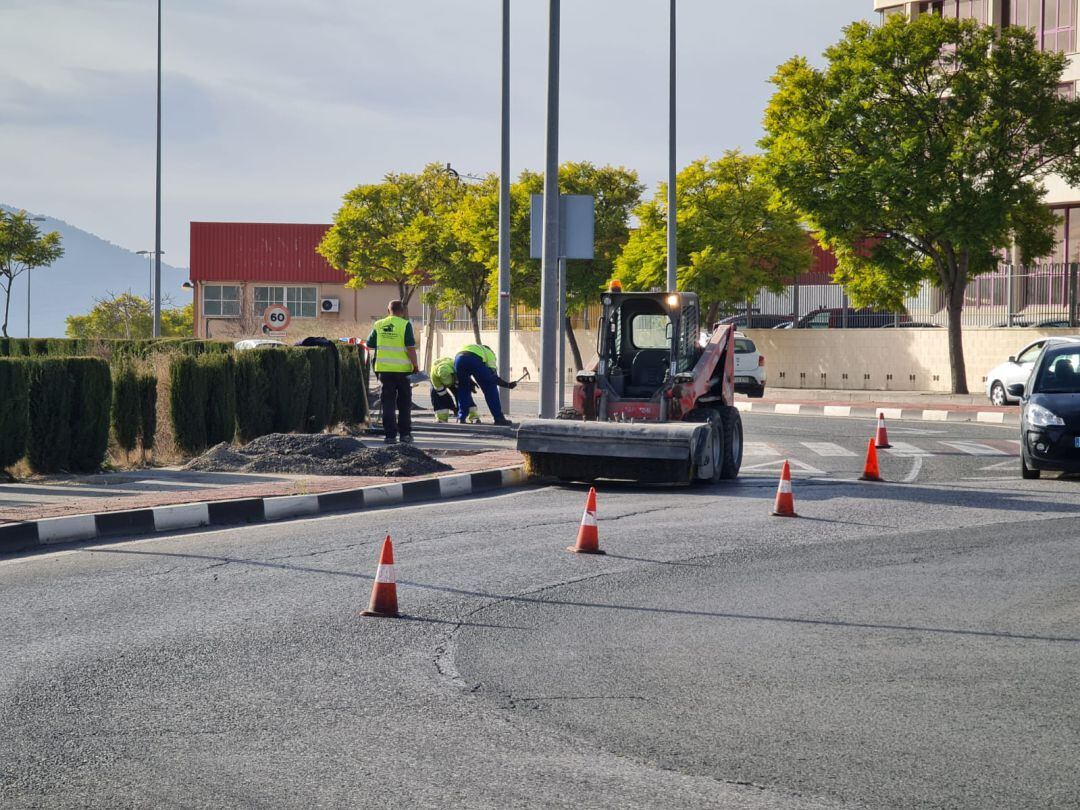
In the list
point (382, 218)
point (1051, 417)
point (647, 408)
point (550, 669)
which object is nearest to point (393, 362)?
point (647, 408)

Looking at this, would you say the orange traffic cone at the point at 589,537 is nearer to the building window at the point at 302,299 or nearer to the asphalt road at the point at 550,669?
the asphalt road at the point at 550,669

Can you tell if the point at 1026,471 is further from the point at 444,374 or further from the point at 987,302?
the point at 987,302

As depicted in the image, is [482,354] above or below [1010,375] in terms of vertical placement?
above

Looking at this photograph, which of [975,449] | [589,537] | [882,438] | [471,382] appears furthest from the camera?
[471,382]

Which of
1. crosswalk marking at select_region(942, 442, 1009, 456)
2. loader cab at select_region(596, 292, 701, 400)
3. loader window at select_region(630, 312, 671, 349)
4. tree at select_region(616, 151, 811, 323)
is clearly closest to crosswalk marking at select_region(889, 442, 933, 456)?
crosswalk marking at select_region(942, 442, 1009, 456)

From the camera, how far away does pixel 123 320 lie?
262 feet

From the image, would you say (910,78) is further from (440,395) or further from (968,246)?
(440,395)

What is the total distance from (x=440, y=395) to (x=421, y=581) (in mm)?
15125

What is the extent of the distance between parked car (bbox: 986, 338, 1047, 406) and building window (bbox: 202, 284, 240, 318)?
64.2 meters

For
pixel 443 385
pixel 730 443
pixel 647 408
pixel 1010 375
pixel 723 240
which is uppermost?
pixel 723 240

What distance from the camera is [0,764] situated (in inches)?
191

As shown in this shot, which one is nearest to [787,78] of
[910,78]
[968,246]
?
[910,78]

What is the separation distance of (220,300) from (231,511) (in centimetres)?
7857

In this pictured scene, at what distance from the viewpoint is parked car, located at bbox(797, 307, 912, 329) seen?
39662 millimetres
